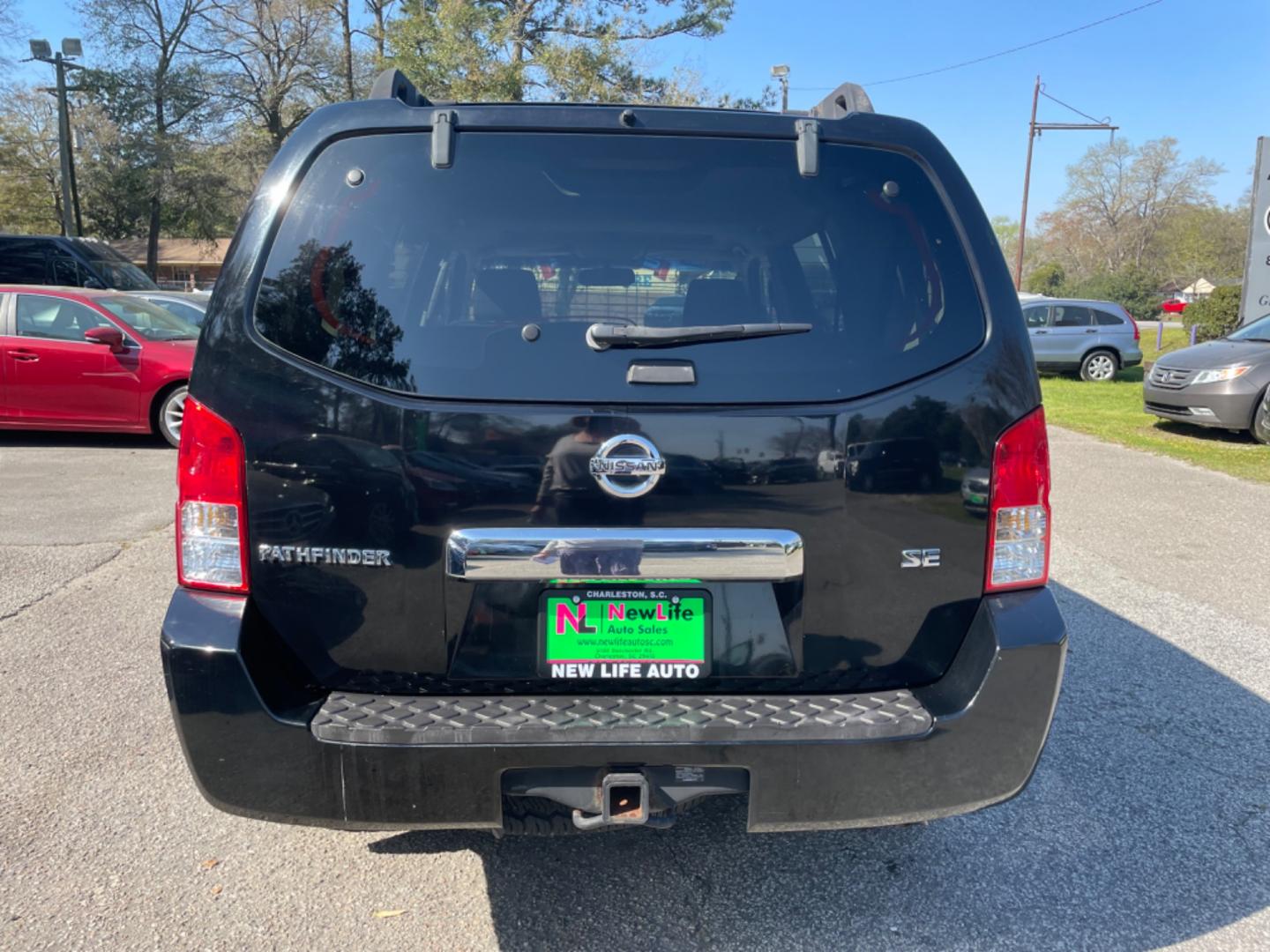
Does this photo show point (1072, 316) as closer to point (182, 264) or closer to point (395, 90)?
point (395, 90)

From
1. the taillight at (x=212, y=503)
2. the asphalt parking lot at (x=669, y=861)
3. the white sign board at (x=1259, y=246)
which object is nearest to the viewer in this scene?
the taillight at (x=212, y=503)

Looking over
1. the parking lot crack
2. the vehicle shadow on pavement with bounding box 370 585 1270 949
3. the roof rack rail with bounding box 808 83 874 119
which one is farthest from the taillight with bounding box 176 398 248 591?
the parking lot crack

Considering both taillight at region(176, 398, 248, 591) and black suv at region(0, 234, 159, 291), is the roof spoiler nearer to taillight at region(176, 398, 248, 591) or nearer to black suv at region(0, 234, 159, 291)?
taillight at region(176, 398, 248, 591)

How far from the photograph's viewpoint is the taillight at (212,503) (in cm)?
Result: 217

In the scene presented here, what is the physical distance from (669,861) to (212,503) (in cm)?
165

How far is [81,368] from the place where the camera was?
370 inches

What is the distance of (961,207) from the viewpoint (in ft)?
7.50

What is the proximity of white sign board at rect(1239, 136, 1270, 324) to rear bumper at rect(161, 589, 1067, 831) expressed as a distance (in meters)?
15.0

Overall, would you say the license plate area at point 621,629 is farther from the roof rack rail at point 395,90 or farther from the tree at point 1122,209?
the tree at point 1122,209

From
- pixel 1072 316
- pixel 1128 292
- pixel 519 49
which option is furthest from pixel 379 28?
pixel 1128 292

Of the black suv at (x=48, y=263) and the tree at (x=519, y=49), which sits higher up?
the tree at (x=519, y=49)

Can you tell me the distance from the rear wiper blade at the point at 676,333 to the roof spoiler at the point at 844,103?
0.71 metres

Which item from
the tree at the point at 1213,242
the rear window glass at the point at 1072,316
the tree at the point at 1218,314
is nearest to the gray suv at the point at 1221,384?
the rear window glass at the point at 1072,316

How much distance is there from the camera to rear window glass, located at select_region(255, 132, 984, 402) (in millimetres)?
2133
